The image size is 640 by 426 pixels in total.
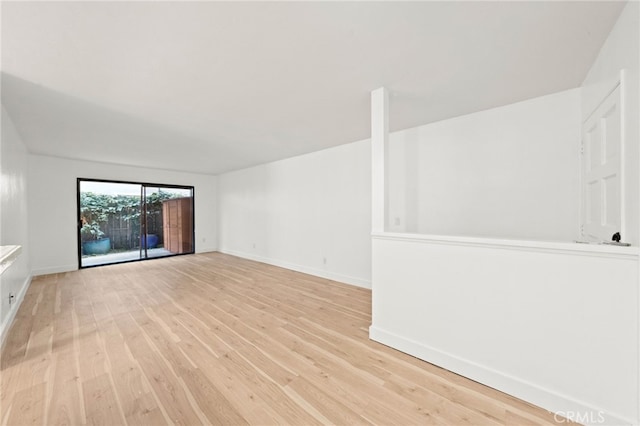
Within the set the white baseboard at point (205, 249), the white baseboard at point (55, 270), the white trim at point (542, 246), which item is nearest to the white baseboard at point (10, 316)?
the white baseboard at point (55, 270)

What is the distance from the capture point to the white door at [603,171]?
1547 millimetres

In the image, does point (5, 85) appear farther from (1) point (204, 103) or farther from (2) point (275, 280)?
(2) point (275, 280)

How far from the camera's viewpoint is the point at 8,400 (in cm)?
160

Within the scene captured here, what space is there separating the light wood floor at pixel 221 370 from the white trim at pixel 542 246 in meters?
0.99

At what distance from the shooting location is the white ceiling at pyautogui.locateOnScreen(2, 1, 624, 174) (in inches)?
56.1

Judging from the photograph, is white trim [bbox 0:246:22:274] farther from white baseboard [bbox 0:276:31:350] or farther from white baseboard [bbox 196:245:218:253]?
white baseboard [bbox 196:245:218:253]

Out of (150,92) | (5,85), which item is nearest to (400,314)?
(150,92)

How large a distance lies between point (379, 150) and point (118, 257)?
6.72m

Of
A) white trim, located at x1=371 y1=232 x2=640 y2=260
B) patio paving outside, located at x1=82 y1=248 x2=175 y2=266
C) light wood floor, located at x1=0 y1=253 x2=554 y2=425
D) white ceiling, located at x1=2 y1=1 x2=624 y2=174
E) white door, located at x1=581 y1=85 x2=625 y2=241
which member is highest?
white ceiling, located at x1=2 y1=1 x2=624 y2=174

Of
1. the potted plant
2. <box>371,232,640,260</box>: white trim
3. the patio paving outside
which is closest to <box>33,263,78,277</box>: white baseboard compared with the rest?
the patio paving outside

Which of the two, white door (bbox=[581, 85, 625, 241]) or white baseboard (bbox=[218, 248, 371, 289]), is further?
white baseboard (bbox=[218, 248, 371, 289])

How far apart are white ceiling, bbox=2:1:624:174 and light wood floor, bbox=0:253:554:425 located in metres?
2.33

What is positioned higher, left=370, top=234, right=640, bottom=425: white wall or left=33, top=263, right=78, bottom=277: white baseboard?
left=370, top=234, right=640, bottom=425: white wall

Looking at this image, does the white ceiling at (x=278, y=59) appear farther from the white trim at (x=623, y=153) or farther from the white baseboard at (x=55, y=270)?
the white baseboard at (x=55, y=270)
